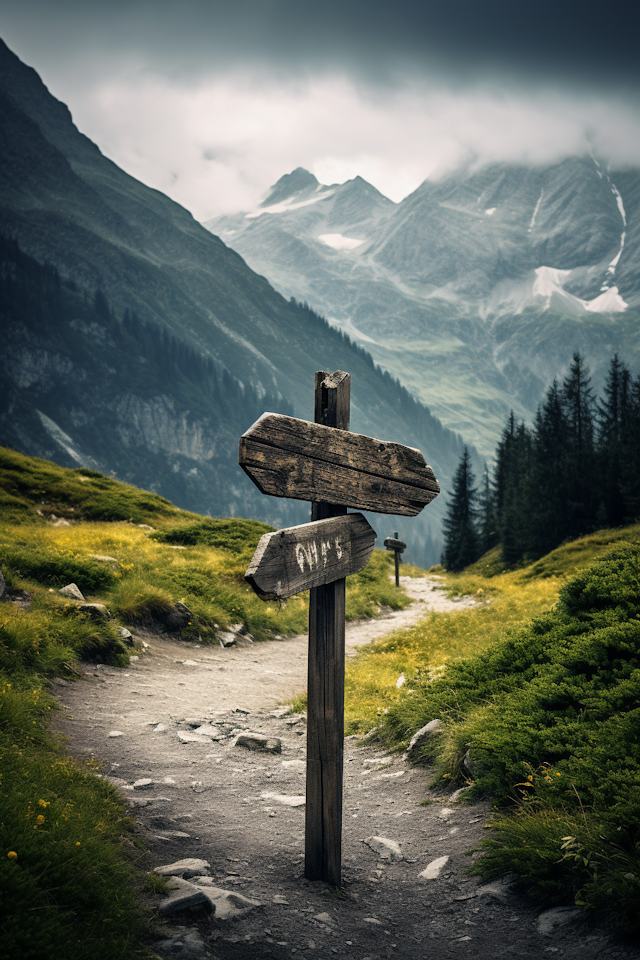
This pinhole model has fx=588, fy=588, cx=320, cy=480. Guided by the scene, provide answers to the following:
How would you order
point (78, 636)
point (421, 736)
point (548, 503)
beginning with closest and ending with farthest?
point (421, 736), point (78, 636), point (548, 503)

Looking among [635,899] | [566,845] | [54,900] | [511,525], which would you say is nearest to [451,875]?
[566,845]

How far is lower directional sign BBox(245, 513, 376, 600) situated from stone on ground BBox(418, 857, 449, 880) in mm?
2411

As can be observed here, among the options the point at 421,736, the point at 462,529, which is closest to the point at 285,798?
the point at 421,736

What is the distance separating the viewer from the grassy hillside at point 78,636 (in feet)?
10.0

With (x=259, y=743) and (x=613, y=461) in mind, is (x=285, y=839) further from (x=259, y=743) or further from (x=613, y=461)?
(x=613, y=461)

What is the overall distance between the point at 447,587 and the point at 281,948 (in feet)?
95.3

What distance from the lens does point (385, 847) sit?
16.1 ft

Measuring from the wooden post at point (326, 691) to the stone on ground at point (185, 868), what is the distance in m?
0.82

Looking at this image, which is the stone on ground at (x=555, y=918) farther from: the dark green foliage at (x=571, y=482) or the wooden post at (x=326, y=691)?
the dark green foliage at (x=571, y=482)

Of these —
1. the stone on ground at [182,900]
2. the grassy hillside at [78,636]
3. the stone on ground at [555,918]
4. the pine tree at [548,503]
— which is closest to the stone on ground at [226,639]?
the grassy hillside at [78,636]

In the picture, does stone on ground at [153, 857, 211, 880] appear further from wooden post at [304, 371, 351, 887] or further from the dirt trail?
wooden post at [304, 371, 351, 887]

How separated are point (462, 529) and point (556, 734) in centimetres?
6016

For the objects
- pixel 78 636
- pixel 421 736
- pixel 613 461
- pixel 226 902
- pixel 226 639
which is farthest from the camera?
pixel 613 461

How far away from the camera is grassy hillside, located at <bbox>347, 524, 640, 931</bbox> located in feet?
12.1
